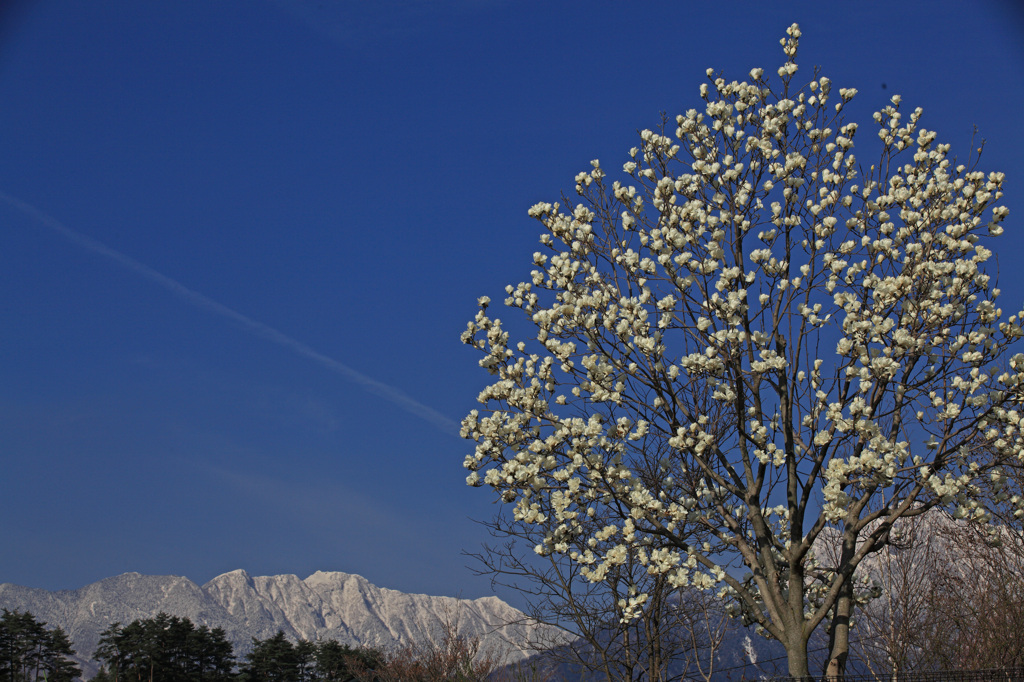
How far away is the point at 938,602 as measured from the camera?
22438 mm

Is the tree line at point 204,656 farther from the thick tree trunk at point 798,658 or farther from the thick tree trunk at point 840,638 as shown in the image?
the thick tree trunk at point 798,658

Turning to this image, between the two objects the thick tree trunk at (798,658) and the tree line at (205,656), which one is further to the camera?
the tree line at (205,656)

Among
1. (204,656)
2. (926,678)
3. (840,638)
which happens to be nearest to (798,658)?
(840,638)

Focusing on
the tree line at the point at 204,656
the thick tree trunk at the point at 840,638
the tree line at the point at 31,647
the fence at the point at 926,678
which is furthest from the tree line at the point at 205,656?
the thick tree trunk at the point at 840,638

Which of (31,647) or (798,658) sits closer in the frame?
(798,658)

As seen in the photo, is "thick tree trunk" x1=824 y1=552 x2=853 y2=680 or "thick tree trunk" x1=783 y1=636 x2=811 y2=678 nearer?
"thick tree trunk" x1=783 y1=636 x2=811 y2=678

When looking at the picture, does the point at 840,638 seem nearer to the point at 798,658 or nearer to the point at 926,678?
the point at 798,658

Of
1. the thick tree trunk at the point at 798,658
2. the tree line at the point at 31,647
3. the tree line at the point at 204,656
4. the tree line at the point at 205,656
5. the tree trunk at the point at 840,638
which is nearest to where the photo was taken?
the thick tree trunk at the point at 798,658

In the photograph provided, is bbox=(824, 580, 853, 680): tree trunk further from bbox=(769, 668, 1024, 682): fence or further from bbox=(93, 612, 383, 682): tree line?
bbox=(93, 612, 383, 682): tree line

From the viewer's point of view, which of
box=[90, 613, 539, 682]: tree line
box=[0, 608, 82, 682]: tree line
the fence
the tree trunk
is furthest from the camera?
box=[90, 613, 539, 682]: tree line

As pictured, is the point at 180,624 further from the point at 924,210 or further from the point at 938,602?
the point at 924,210

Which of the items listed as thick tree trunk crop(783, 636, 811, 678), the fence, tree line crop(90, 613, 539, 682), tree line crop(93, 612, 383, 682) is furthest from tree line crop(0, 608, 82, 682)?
thick tree trunk crop(783, 636, 811, 678)

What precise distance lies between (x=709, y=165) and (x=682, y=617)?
7.54m

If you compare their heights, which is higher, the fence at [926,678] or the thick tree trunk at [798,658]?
the thick tree trunk at [798,658]
